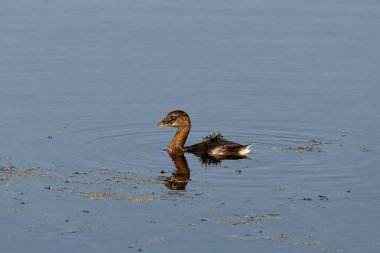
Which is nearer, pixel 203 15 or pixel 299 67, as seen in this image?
pixel 299 67

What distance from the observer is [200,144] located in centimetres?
1812

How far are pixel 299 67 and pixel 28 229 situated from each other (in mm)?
9380

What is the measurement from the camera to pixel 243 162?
17.2 meters

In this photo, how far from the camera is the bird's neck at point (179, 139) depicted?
1816 centimetres

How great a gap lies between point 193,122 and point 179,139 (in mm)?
1011

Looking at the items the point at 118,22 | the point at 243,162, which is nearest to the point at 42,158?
the point at 243,162

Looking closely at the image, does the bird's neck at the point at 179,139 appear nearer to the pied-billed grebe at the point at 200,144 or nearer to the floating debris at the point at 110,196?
the pied-billed grebe at the point at 200,144

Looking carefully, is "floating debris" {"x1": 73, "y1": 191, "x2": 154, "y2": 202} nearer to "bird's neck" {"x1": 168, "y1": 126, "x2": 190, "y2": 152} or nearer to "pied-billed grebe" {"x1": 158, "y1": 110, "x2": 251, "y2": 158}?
"pied-billed grebe" {"x1": 158, "y1": 110, "x2": 251, "y2": 158}

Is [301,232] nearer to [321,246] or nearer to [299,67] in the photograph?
[321,246]

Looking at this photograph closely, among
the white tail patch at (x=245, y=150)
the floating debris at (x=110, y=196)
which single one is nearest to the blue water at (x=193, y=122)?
the floating debris at (x=110, y=196)

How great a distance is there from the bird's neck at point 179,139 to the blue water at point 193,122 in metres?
0.29

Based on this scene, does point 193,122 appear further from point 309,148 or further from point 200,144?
point 309,148

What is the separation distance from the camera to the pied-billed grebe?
693 inches

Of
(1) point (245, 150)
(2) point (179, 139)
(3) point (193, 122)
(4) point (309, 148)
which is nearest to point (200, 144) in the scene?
(2) point (179, 139)
